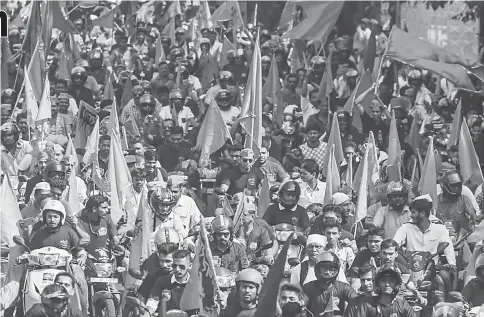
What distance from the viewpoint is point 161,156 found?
22359 millimetres

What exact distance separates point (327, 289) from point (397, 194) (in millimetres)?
3130

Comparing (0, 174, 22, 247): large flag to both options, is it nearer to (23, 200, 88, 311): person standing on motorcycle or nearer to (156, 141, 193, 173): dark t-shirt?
(23, 200, 88, 311): person standing on motorcycle

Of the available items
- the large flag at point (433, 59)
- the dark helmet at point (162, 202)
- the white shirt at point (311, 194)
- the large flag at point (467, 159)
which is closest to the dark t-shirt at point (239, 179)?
the white shirt at point (311, 194)

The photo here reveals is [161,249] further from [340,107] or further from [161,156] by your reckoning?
[340,107]

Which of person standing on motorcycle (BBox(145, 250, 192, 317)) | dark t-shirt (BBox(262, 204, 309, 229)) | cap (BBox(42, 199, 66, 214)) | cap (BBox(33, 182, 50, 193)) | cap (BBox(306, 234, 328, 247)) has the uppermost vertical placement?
cap (BBox(33, 182, 50, 193))

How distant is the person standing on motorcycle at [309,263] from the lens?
1612 cm

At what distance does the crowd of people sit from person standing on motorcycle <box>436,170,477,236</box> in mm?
21

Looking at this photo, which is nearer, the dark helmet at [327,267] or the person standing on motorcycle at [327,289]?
the person standing on motorcycle at [327,289]

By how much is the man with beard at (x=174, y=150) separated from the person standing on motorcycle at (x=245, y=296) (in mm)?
7573

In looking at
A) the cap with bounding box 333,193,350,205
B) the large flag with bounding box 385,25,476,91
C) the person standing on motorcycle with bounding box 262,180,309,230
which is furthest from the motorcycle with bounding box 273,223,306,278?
the large flag with bounding box 385,25,476,91

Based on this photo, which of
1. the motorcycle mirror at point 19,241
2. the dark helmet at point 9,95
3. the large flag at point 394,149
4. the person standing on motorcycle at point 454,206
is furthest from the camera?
the dark helmet at point 9,95

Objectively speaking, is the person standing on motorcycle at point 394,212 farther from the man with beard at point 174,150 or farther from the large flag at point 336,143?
the man with beard at point 174,150

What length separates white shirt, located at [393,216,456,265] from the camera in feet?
58.2

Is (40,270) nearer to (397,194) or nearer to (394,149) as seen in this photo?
(397,194)
